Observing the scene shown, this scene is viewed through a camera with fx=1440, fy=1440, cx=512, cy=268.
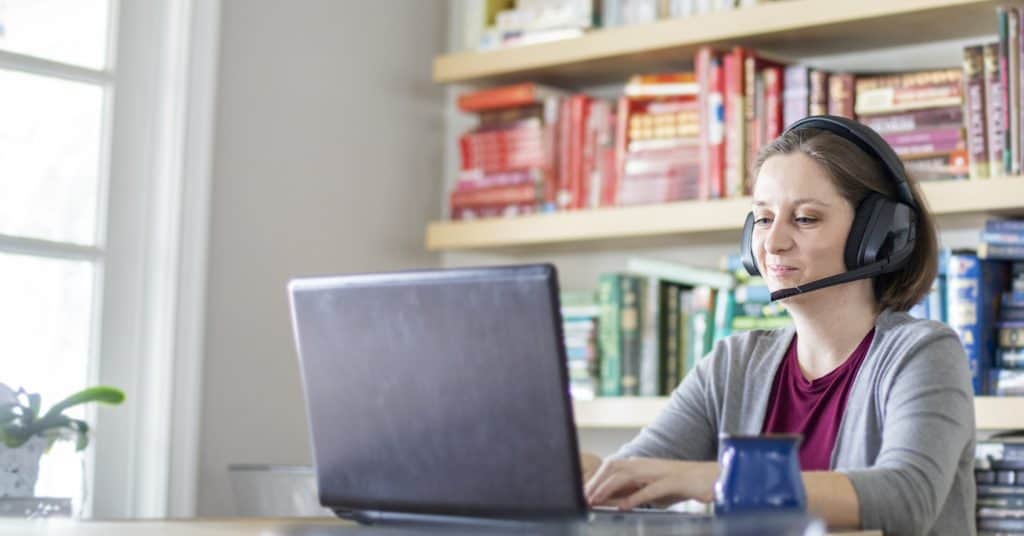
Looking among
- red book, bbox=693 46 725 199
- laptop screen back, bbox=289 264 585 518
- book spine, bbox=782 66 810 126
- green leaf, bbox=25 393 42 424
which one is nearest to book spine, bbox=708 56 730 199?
red book, bbox=693 46 725 199

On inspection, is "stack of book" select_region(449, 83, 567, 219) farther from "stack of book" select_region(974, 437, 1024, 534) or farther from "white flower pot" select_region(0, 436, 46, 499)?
"white flower pot" select_region(0, 436, 46, 499)

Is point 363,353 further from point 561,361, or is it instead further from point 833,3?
point 833,3

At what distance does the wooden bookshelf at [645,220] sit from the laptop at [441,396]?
134 cm

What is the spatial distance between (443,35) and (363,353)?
7.45 feet

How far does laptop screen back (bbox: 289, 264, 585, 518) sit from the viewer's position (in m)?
1.21

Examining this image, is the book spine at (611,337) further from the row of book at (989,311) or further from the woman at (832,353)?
the woman at (832,353)

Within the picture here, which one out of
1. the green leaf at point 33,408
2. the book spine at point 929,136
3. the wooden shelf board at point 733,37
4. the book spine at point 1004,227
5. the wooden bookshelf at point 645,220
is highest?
the wooden shelf board at point 733,37

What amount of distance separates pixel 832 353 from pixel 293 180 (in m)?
1.58

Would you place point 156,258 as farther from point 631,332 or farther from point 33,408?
point 631,332

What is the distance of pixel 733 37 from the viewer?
2857 millimetres

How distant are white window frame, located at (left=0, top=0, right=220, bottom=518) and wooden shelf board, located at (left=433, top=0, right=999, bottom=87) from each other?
2.20 ft

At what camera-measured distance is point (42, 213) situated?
273cm

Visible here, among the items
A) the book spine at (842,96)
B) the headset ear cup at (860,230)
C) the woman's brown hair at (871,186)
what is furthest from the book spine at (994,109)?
the headset ear cup at (860,230)

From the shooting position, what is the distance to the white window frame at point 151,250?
2779 millimetres
